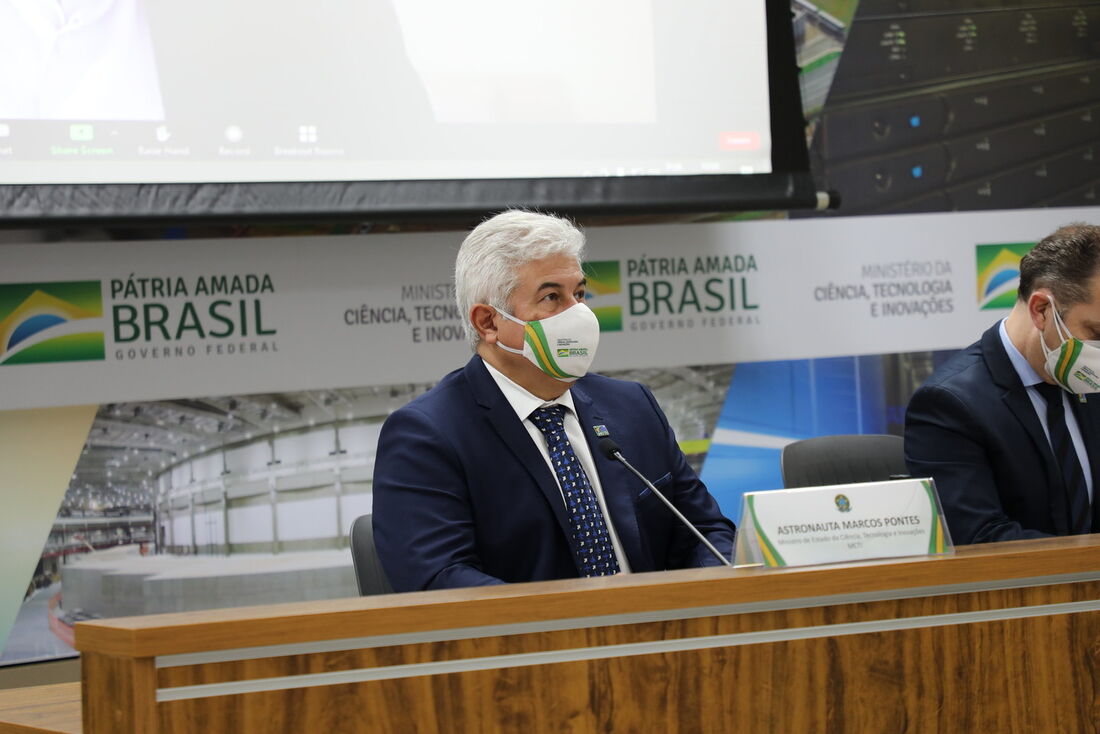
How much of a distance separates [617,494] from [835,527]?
710 mm

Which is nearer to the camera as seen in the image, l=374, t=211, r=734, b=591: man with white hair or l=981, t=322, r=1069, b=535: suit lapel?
l=374, t=211, r=734, b=591: man with white hair

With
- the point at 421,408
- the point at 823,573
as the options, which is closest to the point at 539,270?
the point at 421,408

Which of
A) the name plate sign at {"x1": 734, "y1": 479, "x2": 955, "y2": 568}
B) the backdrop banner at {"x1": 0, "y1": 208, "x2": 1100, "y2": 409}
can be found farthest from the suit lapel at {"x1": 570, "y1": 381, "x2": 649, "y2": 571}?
the backdrop banner at {"x1": 0, "y1": 208, "x2": 1100, "y2": 409}

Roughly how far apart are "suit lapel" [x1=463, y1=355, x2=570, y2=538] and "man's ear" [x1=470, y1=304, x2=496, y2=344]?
2.7 inches

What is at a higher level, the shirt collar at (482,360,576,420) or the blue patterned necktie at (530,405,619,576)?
the shirt collar at (482,360,576,420)

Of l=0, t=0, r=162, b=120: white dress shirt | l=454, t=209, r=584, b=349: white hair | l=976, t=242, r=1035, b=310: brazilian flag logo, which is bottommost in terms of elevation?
l=454, t=209, r=584, b=349: white hair

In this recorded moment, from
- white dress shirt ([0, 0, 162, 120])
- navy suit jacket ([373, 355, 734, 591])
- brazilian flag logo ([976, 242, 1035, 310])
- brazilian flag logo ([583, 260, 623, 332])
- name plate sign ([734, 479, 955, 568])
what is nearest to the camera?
name plate sign ([734, 479, 955, 568])

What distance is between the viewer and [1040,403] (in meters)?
2.38

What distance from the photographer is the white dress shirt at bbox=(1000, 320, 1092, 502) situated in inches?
92.8

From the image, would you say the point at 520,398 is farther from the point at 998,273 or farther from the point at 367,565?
the point at 998,273

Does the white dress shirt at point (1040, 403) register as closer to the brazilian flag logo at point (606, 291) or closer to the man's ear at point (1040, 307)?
the man's ear at point (1040, 307)

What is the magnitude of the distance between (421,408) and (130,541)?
5.95ft

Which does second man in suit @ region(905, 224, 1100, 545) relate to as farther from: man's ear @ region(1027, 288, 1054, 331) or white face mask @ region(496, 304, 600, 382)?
white face mask @ region(496, 304, 600, 382)

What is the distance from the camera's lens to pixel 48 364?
323 centimetres
